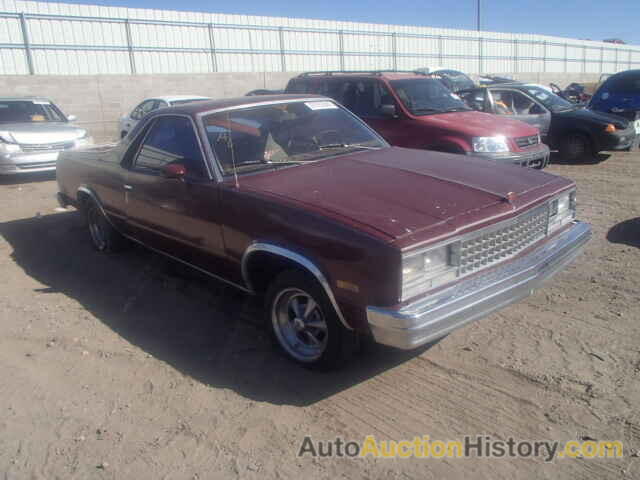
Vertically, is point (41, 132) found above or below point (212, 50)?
below

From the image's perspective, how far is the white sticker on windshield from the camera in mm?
4754

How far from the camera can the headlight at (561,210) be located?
384 cm

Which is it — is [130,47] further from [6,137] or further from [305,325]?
[305,325]

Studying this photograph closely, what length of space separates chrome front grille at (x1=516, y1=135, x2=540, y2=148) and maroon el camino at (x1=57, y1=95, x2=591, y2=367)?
3.77m

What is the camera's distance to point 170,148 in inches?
178

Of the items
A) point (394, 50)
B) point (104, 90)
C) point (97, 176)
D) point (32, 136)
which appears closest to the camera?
point (97, 176)

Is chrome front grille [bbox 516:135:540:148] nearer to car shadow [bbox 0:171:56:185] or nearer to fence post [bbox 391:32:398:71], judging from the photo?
car shadow [bbox 0:171:56:185]

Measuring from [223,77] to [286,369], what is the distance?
67.7ft

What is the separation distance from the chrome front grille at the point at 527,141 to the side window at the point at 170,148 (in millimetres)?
5105

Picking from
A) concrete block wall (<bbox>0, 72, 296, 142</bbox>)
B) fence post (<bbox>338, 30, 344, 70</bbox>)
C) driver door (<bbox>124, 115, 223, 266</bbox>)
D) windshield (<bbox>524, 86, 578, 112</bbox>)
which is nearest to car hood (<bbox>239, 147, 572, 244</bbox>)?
driver door (<bbox>124, 115, 223, 266</bbox>)

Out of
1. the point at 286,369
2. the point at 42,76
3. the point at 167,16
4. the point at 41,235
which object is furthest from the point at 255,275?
the point at 167,16

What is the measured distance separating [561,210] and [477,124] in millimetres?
4031

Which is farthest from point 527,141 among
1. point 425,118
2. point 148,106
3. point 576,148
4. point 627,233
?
point 148,106

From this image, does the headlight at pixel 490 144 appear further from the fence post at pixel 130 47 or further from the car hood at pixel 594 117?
the fence post at pixel 130 47
